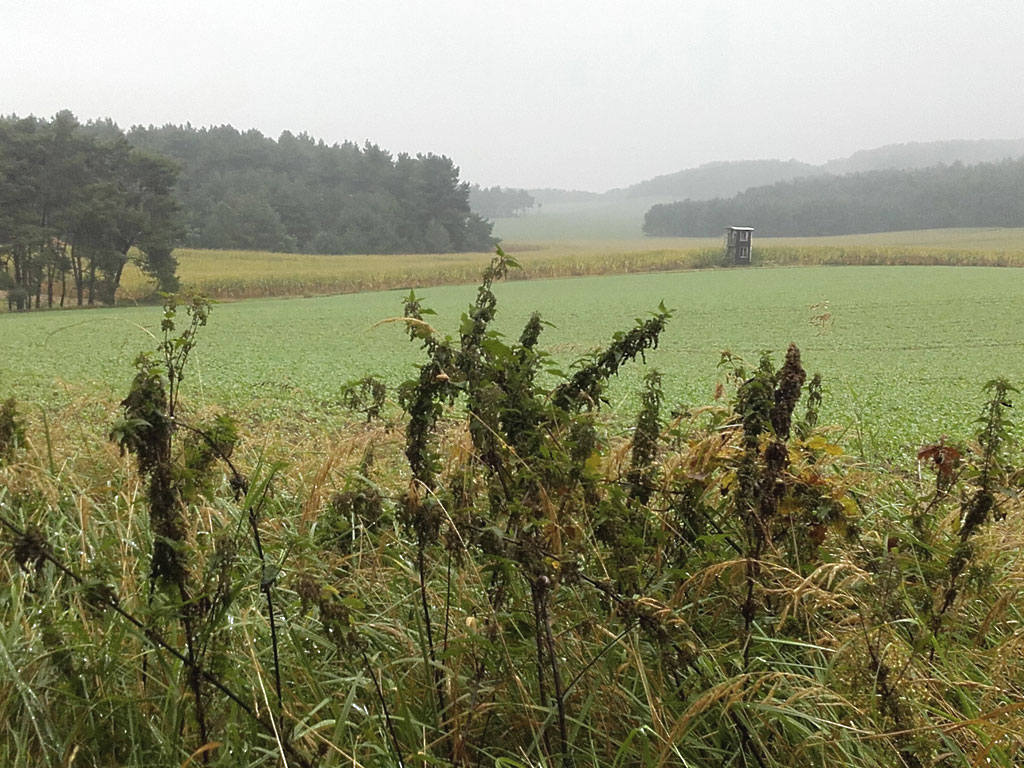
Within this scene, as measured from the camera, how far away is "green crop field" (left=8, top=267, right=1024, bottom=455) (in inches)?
264

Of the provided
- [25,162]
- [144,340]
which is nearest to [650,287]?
[144,340]

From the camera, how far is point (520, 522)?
1669 mm

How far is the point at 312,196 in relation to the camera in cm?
6109

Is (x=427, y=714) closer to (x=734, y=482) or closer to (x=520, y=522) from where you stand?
(x=520, y=522)

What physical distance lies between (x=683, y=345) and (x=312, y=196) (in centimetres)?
5369

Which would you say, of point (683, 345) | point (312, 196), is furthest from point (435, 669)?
point (312, 196)

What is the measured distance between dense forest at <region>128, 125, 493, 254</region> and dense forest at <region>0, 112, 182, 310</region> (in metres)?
19.7

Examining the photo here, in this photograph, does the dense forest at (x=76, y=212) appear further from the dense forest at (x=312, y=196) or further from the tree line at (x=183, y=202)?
the dense forest at (x=312, y=196)

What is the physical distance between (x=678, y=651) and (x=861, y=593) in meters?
0.96

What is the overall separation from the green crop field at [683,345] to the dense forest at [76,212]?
1254cm

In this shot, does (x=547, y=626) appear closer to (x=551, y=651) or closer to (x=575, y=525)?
(x=551, y=651)

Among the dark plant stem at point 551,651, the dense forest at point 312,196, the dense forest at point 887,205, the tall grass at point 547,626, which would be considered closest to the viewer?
the dark plant stem at point 551,651

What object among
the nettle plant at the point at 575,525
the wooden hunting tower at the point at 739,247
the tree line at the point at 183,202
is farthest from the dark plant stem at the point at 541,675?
the wooden hunting tower at the point at 739,247

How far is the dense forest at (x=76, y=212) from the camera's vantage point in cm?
3019
